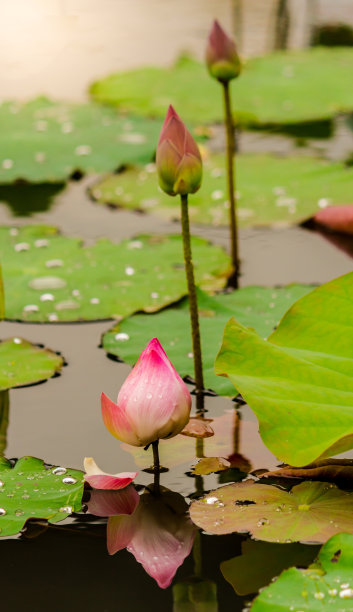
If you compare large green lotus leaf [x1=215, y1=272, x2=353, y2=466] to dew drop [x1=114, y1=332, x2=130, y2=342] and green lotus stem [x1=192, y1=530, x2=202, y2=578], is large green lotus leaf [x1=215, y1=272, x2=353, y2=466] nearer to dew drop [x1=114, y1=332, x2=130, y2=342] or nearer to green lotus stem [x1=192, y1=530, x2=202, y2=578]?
green lotus stem [x1=192, y1=530, x2=202, y2=578]

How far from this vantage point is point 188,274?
1269mm

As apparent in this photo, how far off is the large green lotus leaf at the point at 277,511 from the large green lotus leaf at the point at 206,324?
28 cm

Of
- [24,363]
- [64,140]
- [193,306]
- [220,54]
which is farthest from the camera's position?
[64,140]

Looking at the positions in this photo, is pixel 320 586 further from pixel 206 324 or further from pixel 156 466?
Answer: pixel 206 324

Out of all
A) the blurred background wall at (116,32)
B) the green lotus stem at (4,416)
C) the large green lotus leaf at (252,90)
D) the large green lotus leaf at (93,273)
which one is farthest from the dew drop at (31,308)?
the blurred background wall at (116,32)

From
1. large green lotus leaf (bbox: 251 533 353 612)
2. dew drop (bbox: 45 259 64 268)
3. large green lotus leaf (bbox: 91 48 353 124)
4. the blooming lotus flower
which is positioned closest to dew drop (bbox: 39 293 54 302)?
dew drop (bbox: 45 259 64 268)

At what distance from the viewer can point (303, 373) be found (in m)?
1.10

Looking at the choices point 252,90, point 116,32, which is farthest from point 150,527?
point 116,32

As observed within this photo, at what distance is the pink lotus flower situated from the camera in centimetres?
95

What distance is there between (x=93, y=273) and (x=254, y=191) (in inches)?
24.3

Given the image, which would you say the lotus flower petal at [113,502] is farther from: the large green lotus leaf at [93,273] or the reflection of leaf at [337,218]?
the reflection of leaf at [337,218]

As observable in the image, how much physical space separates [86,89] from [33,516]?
7.88ft

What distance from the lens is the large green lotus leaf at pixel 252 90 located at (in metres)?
2.82

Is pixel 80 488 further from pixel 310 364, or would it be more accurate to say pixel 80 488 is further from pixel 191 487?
pixel 310 364
